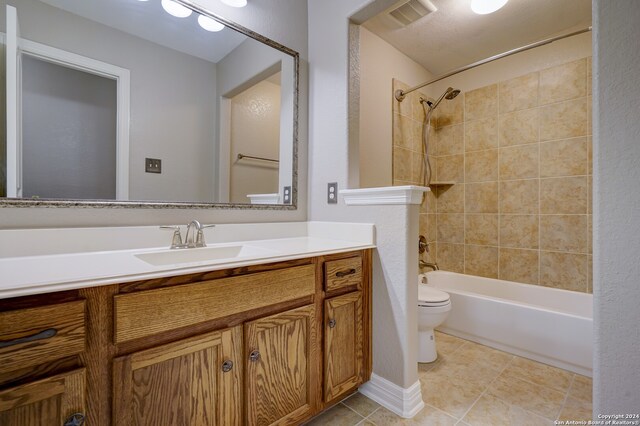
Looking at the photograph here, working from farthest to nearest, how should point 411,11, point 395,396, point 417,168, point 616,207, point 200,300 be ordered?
1. point 417,168
2. point 411,11
3. point 395,396
4. point 200,300
5. point 616,207

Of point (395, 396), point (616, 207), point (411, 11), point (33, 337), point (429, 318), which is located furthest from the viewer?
point (411, 11)

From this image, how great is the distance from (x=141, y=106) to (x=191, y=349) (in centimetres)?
110

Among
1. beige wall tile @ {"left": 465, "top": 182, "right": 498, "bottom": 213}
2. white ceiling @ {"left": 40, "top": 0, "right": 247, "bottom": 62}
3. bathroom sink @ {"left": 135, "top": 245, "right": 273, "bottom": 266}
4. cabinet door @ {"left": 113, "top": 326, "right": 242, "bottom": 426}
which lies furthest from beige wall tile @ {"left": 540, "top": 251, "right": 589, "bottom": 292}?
white ceiling @ {"left": 40, "top": 0, "right": 247, "bottom": 62}

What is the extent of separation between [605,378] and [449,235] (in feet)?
7.06

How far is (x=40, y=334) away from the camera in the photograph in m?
0.70

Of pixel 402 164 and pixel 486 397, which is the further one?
pixel 402 164

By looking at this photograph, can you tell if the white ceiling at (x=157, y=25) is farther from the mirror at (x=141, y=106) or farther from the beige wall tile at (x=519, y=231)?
the beige wall tile at (x=519, y=231)

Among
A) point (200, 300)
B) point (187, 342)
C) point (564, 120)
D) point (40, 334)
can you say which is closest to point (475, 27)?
point (564, 120)

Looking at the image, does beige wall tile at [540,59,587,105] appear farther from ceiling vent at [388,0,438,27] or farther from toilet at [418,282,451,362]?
toilet at [418,282,451,362]

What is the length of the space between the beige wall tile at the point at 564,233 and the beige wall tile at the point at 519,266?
0.44 ft

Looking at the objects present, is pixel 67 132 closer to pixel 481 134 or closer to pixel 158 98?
pixel 158 98

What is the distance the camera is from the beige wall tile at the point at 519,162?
2457 millimetres

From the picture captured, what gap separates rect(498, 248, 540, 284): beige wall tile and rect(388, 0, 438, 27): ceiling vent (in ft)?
6.78

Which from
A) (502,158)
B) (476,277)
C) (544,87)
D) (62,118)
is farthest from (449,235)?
(62,118)
